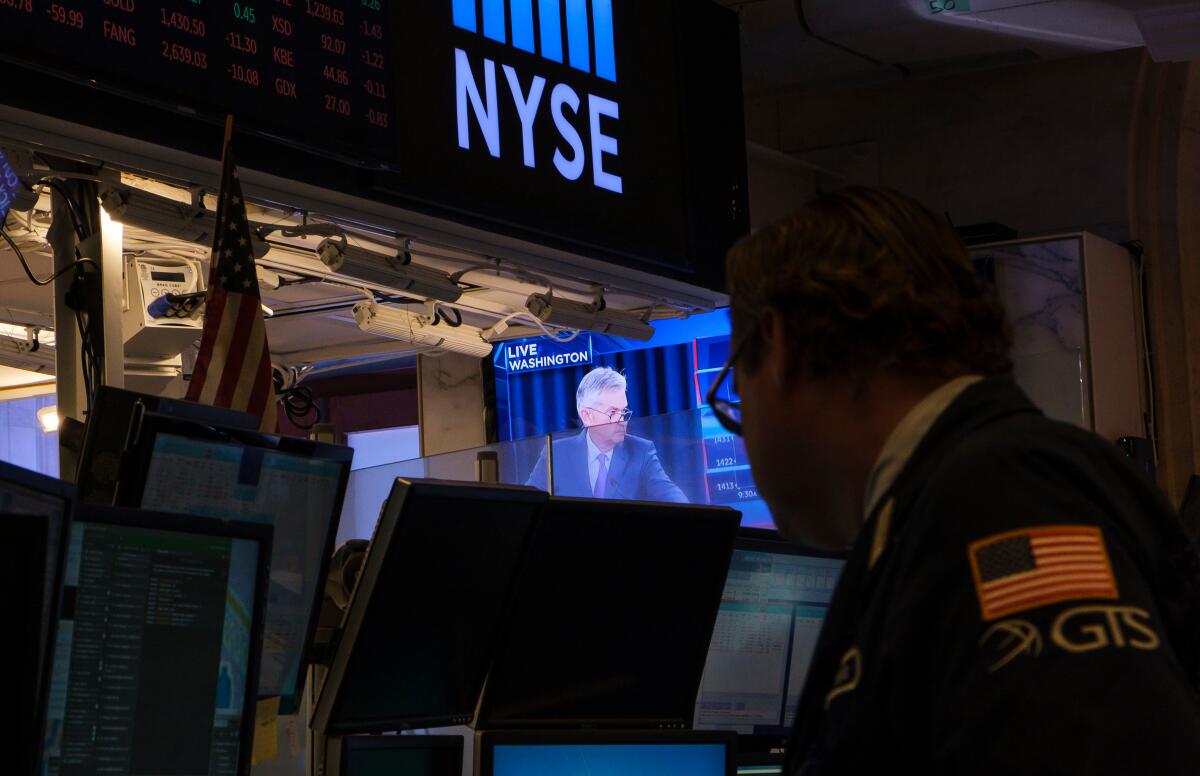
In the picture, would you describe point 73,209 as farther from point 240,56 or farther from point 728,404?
point 728,404

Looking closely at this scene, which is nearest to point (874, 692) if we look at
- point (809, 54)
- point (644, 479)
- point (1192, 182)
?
point (644, 479)

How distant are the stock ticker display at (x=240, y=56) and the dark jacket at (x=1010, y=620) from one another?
2.89 m

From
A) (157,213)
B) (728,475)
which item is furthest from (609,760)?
(728,475)

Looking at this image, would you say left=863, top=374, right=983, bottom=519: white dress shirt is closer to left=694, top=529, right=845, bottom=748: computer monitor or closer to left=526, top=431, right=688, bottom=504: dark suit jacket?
left=694, top=529, right=845, bottom=748: computer monitor

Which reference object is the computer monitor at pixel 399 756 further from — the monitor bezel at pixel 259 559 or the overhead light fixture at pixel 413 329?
the overhead light fixture at pixel 413 329

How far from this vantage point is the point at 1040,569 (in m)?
0.86

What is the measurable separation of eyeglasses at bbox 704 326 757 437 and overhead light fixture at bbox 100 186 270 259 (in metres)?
3.25

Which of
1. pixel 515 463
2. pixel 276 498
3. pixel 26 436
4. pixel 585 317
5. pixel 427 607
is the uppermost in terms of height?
pixel 26 436

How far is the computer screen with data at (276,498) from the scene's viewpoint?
1.99 metres

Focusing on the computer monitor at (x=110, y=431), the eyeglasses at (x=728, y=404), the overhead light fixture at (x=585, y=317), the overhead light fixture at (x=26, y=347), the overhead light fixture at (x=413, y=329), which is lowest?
the eyeglasses at (x=728, y=404)

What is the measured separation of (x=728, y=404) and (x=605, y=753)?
47.8 inches

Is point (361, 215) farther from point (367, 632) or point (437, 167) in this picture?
point (367, 632)

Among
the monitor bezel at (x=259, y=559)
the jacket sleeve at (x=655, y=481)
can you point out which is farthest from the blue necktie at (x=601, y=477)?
the monitor bezel at (x=259, y=559)

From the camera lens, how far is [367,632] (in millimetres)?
2240
